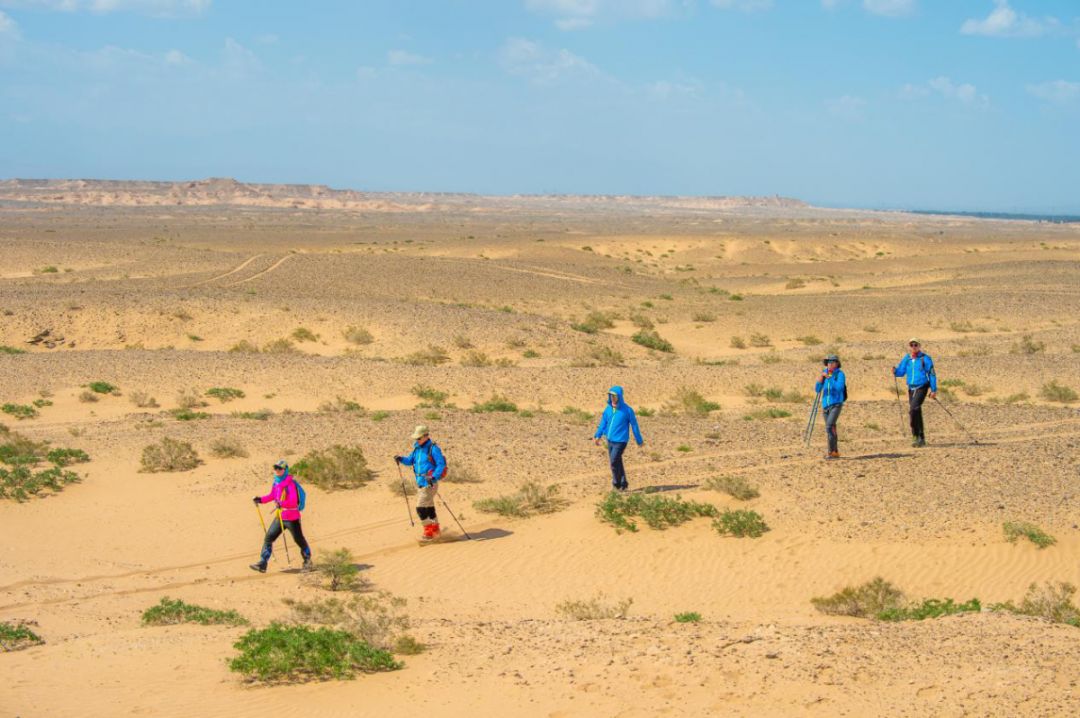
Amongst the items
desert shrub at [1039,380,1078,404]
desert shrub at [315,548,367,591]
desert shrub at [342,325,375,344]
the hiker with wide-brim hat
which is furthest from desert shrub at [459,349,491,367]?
desert shrub at [315,548,367,591]

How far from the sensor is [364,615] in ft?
32.4

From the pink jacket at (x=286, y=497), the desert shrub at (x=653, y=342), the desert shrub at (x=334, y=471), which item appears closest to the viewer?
the pink jacket at (x=286, y=497)

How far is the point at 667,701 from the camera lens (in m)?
7.85

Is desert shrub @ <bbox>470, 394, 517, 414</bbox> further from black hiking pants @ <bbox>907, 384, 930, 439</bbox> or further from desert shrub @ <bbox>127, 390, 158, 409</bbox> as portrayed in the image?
black hiking pants @ <bbox>907, 384, 930, 439</bbox>

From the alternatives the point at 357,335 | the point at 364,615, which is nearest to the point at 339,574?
the point at 364,615

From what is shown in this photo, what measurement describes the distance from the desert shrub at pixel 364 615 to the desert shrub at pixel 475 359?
52.9 ft

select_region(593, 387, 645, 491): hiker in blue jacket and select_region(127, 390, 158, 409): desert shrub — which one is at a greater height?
select_region(593, 387, 645, 491): hiker in blue jacket

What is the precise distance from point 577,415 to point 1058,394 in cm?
1079

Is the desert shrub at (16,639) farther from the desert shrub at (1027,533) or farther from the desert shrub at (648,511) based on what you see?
the desert shrub at (1027,533)

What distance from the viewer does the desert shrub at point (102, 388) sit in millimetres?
22906

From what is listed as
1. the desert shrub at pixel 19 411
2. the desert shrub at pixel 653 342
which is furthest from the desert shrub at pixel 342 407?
the desert shrub at pixel 653 342

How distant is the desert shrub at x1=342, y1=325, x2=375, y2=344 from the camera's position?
30.7 meters

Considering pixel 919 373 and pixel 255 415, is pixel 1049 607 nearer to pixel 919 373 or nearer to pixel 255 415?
pixel 919 373

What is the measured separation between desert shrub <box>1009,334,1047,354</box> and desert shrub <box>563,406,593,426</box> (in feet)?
50.0
